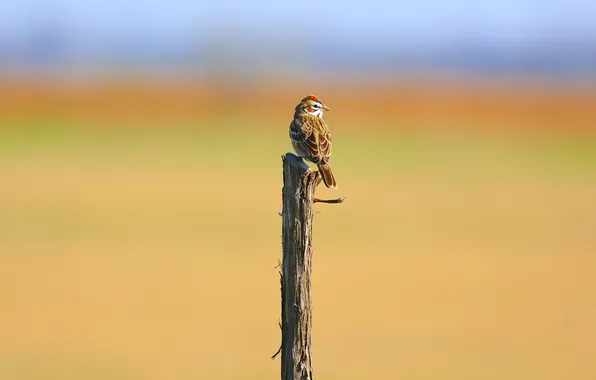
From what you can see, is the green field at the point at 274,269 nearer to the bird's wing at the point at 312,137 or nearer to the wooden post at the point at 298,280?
the bird's wing at the point at 312,137

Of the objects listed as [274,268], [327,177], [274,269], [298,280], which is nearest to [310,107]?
[327,177]

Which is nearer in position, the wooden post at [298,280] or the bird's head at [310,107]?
the wooden post at [298,280]

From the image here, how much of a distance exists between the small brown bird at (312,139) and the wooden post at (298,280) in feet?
4.85

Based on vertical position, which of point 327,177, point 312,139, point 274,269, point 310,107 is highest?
point 310,107

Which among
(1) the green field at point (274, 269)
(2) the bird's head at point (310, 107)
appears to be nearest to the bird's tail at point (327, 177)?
(2) the bird's head at point (310, 107)

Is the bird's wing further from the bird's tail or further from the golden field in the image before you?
the golden field

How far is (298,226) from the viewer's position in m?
5.52

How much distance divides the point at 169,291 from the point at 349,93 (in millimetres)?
57043

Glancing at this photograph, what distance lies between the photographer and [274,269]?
19.5 meters

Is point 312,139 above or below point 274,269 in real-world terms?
above

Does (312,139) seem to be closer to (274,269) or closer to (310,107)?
(310,107)

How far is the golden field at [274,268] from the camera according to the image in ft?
46.5

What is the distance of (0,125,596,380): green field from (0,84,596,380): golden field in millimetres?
54

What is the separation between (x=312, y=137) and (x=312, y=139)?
4 cm
